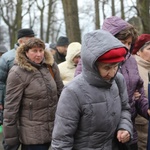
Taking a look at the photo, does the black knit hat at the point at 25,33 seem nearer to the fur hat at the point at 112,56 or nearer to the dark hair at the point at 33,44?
the dark hair at the point at 33,44

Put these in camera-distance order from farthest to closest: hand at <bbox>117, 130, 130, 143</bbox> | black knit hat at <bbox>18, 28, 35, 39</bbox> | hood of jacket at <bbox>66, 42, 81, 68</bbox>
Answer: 1. black knit hat at <bbox>18, 28, 35, 39</bbox>
2. hood of jacket at <bbox>66, 42, 81, 68</bbox>
3. hand at <bbox>117, 130, 130, 143</bbox>

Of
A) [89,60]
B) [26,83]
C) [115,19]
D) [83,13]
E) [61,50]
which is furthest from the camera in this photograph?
[83,13]

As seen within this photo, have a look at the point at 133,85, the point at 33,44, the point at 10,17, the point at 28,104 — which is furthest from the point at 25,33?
the point at 10,17

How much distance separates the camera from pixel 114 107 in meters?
2.18

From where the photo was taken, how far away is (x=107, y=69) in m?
2.04

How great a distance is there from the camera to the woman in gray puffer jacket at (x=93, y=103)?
1997 millimetres

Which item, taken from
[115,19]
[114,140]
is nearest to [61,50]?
[115,19]

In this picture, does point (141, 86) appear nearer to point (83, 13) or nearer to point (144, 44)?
point (144, 44)

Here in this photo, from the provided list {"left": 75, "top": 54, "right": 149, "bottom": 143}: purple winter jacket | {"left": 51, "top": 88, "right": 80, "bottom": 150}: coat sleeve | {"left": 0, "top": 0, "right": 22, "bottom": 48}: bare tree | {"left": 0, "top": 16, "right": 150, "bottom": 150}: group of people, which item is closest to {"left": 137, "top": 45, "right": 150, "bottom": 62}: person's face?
{"left": 0, "top": 16, "right": 150, "bottom": 150}: group of people

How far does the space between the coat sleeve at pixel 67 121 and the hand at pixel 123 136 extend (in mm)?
316

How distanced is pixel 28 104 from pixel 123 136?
1270mm

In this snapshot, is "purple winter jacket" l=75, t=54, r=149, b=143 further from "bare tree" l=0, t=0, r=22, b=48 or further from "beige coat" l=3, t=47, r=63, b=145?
"bare tree" l=0, t=0, r=22, b=48

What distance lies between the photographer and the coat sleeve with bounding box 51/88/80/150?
6.75ft

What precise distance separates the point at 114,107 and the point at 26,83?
122cm
